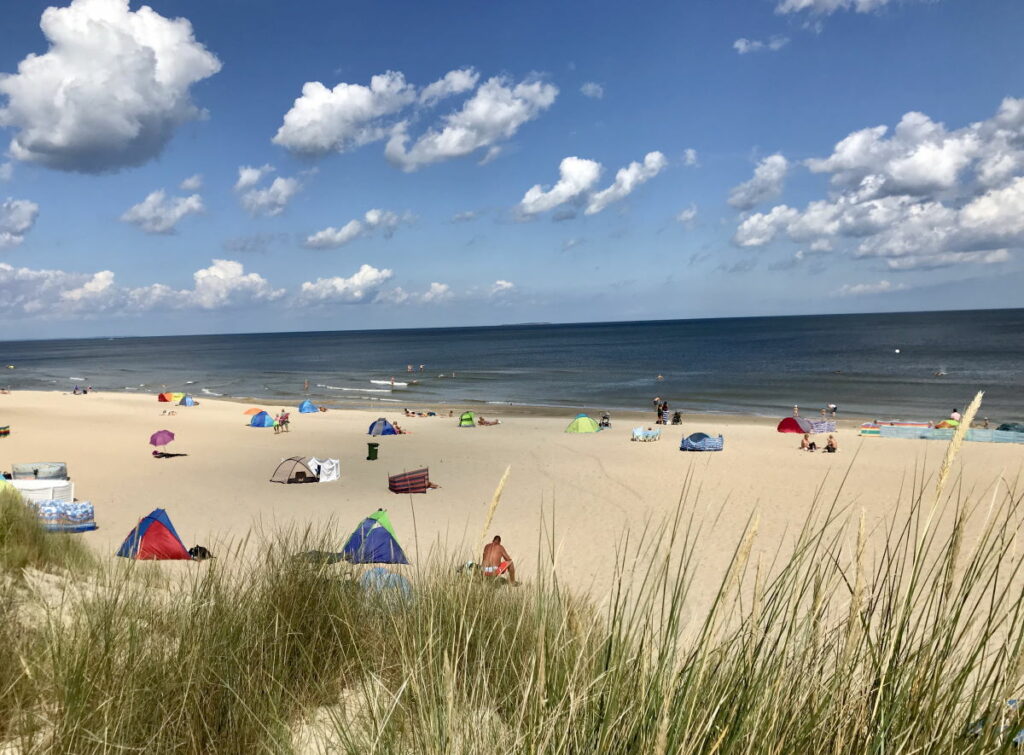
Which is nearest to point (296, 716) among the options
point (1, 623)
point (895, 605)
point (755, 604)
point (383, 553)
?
point (1, 623)

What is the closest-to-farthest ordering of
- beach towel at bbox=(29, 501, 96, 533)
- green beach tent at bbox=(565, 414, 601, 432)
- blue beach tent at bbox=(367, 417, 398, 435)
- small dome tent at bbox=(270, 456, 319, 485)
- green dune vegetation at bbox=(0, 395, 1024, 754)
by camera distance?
green dune vegetation at bbox=(0, 395, 1024, 754)
beach towel at bbox=(29, 501, 96, 533)
small dome tent at bbox=(270, 456, 319, 485)
blue beach tent at bbox=(367, 417, 398, 435)
green beach tent at bbox=(565, 414, 601, 432)

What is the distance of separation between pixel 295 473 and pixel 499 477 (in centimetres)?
599

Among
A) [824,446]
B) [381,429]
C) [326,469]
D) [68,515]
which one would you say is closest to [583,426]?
[381,429]

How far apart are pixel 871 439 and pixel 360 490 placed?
1910 cm

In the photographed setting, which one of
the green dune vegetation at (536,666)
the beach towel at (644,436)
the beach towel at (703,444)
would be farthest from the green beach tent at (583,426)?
the green dune vegetation at (536,666)

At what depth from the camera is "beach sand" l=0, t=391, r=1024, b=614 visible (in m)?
12.9

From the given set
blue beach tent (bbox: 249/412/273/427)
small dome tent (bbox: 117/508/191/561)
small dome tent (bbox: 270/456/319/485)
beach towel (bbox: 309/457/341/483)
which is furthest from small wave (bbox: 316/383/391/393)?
small dome tent (bbox: 117/508/191/561)

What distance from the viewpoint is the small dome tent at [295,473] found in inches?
742

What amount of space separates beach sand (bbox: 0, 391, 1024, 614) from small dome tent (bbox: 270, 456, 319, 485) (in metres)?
0.50

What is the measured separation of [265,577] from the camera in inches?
148

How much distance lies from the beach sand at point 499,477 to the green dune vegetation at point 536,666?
475 cm

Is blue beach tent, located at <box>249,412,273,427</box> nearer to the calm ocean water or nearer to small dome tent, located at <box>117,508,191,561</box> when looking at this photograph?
the calm ocean water

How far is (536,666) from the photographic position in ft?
8.65

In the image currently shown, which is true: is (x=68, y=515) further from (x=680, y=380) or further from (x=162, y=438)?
(x=680, y=380)
